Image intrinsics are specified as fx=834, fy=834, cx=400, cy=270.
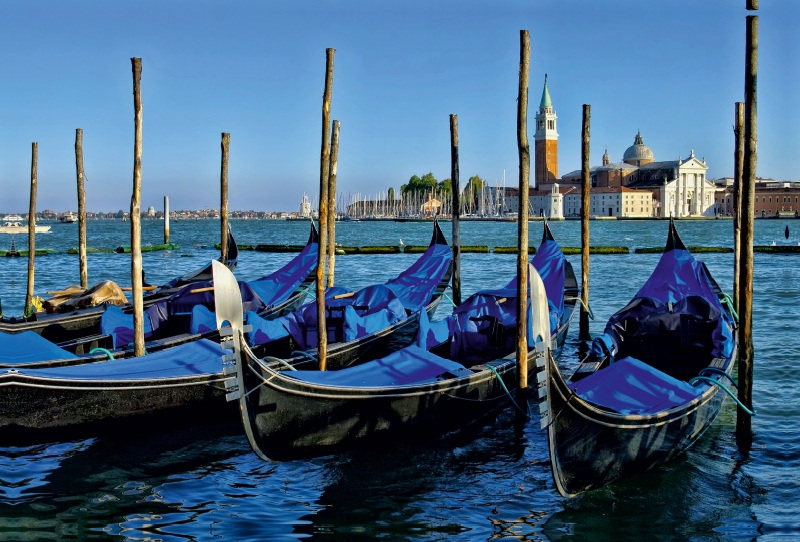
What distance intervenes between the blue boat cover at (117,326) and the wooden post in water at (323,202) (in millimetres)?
1724

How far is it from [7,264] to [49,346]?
16.8 metres

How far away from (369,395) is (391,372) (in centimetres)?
43

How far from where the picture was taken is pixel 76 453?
5070mm

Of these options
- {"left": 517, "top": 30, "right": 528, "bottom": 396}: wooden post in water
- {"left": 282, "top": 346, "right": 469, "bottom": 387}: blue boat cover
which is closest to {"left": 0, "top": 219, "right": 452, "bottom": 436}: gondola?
{"left": 282, "top": 346, "right": 469, "bottom": 387}: blue boat cover

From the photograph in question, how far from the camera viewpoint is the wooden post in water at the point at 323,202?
6051mm

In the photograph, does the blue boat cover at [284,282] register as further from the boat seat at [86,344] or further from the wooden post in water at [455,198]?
the boat seat at [86,344]

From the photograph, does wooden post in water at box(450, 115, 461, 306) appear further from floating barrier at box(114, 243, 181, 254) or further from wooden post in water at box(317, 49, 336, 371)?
floating barrier at box(114, 243, 181, 254)

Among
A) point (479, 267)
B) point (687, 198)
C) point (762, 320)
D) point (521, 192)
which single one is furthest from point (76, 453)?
point (687, 198)

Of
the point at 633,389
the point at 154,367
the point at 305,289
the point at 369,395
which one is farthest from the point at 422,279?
the point at 633,389

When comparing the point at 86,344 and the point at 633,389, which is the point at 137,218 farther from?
the point at 633,389

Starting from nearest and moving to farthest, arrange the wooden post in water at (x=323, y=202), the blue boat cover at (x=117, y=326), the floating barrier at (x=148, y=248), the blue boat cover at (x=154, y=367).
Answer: the blue boat cover at (x=154, y=367) < the wooden post in water at (x=323, y=202) < the blue boat cover at (x=117, y=326) < the floating barrier at (x=148, y=248)

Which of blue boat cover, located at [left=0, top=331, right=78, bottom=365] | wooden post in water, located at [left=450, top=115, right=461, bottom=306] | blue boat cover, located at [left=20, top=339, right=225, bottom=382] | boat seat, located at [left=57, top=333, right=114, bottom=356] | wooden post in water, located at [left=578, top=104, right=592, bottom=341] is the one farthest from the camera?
wooden post in water, located at [left=450, top=115, right=461, bottom=306]

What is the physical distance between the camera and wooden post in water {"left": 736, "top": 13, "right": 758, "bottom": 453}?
193 inches

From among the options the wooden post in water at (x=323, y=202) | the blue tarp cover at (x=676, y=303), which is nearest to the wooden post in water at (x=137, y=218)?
the wooden post in water at (x=323, y=202)
